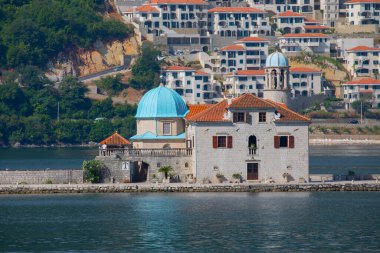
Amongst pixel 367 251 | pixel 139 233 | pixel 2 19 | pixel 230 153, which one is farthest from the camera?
pixel 2 19

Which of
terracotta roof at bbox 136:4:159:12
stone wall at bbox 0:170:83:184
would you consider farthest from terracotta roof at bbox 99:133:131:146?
terracotta roof at bbox 136:4:159:12

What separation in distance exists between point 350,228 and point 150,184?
18.1 metres

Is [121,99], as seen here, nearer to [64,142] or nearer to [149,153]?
[64,142]

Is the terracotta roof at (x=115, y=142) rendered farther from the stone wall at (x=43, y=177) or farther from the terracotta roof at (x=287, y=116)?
the terracotta roof at (x=287, y=116)

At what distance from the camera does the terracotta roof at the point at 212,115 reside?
92812 millimetres

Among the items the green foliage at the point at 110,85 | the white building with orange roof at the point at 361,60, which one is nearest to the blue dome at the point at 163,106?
the green foliage at the point at 110,85

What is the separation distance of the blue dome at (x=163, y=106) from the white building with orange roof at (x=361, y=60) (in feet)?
322

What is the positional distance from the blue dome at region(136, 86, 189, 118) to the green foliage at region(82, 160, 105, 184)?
650cm

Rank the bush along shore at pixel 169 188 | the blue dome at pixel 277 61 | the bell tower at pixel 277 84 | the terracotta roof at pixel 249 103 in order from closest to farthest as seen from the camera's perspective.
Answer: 1. the bush along shore at pixel 169 188
2. the terracotta roof at pixel 249 103
3. the bell tower at pixel 277 84
4. the blue dome at pixel 277 61

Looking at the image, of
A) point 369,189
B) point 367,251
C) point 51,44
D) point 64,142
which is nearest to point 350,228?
point 367,251

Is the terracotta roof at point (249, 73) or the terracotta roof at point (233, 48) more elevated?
the terracotta roof at point (233, 48)

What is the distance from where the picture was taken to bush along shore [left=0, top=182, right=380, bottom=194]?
3607 inches

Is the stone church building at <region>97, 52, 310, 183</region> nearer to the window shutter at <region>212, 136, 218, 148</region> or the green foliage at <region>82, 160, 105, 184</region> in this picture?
the window shutter at <region>212, 136, 218, 148</region>

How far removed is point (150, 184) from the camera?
93125mm
